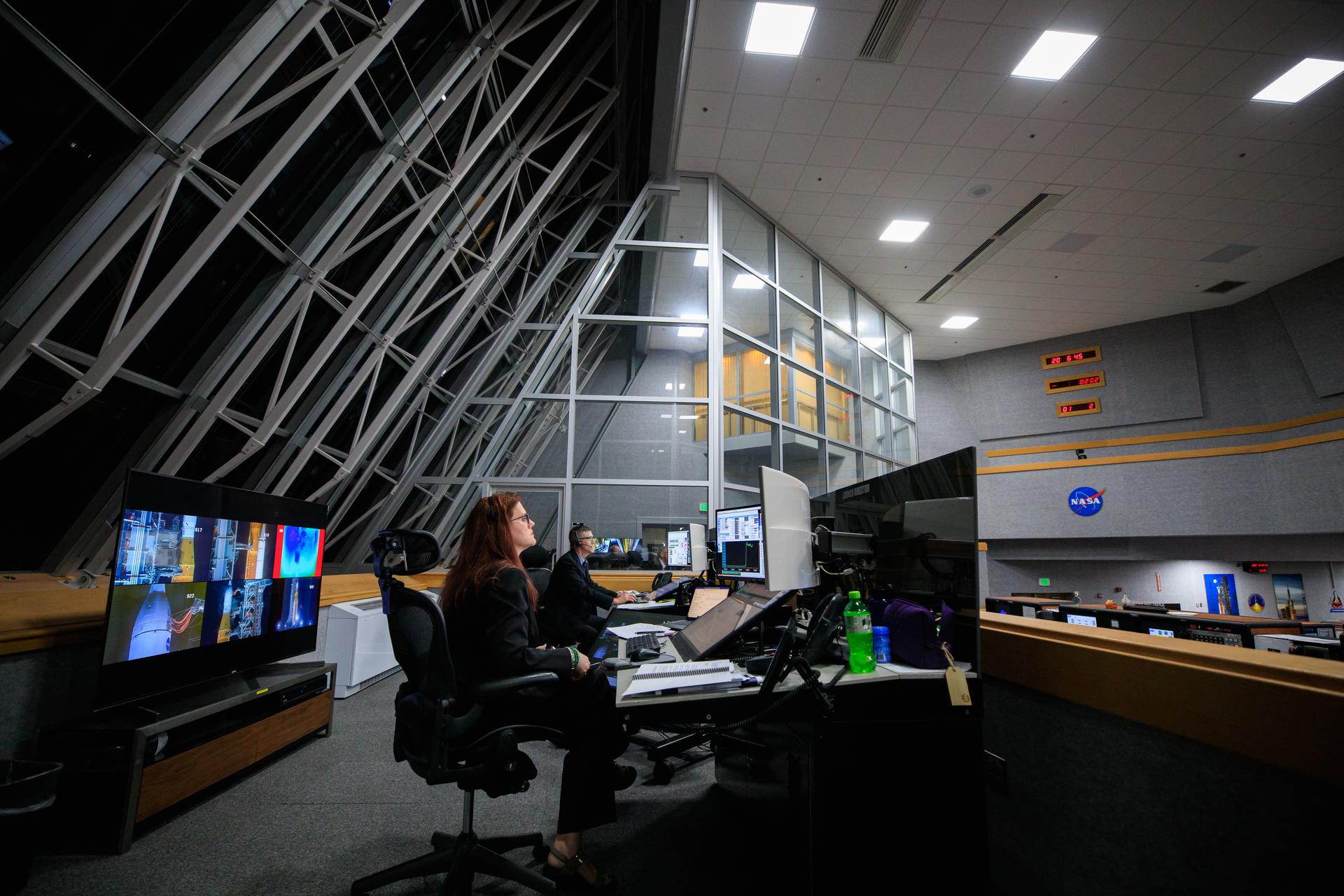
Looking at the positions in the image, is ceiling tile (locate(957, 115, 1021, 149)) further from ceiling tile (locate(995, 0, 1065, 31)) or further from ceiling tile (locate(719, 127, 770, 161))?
ceiling tile (locate(719, 127, 770, 161))

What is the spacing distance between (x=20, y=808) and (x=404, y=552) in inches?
55.4

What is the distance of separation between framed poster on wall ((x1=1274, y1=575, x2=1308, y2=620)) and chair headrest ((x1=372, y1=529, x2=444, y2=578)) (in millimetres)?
11678

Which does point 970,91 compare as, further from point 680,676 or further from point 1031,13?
point 680,676

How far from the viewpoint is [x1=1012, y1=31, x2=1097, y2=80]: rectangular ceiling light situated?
467cm

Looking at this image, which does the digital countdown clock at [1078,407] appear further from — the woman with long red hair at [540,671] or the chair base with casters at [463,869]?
the chair base with casters at [463,869]

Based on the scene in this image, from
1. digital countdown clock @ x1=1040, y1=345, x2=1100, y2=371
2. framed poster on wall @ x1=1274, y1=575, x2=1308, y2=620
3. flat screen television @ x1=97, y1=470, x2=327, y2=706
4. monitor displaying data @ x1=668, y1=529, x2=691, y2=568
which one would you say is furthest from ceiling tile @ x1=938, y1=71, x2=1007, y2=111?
framed poster on wall @ x1=1274, y1=575, x2=1308, y2=620

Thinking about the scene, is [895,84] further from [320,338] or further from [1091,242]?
[320,338]

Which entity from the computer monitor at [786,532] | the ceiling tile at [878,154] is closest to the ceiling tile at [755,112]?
the ceiling tile at [878,154]

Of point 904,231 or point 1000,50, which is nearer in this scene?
point 1000,50

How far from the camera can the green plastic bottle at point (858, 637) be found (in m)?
1.65

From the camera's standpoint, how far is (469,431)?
6895 mm

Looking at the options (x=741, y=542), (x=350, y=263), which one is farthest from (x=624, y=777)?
(x=350, y=263)

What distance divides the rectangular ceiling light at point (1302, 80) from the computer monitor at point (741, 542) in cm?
629

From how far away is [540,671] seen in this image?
1.86m
